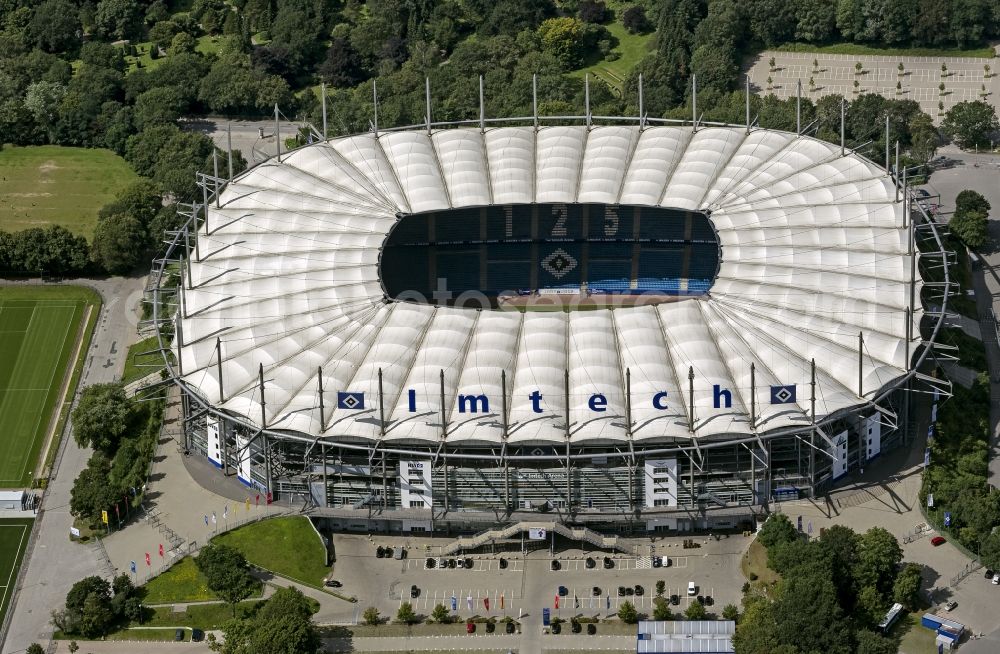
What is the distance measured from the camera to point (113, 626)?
196625 mm

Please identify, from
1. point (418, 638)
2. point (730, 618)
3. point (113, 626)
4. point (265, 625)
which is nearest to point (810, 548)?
point (730, 618)

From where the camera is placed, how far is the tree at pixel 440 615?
19450 cm

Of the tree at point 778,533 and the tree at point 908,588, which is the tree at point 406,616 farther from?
the tree at point 908,588

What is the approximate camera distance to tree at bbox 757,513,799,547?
198 meters

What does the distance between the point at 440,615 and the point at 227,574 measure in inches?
867

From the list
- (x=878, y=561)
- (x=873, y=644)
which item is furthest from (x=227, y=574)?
(x=878, y=561)

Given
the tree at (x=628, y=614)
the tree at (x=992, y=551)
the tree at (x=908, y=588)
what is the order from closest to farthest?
the tree at (x=908, y=588) → the tree at (x=628, y=614) → the tree at (x=992, y=551)

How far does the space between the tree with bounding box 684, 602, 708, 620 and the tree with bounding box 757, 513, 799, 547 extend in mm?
10596

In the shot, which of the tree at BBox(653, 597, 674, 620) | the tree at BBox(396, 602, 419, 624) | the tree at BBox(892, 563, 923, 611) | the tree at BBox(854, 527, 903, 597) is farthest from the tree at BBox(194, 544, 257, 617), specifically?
the tree at BBox(892, 563, 923, 611)

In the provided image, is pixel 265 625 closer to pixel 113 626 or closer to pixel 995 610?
pixel 113 626

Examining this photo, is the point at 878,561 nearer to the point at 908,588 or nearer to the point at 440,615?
the point at 908,588

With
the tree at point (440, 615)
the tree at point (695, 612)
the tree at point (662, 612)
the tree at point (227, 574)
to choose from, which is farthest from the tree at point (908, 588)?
the tree at point (227, 574)

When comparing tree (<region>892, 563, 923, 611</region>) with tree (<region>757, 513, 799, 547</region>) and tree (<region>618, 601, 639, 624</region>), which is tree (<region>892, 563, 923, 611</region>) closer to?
tree (<region>757, 513, 799, 547</region>)

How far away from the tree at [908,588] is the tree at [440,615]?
4446 centimetres
